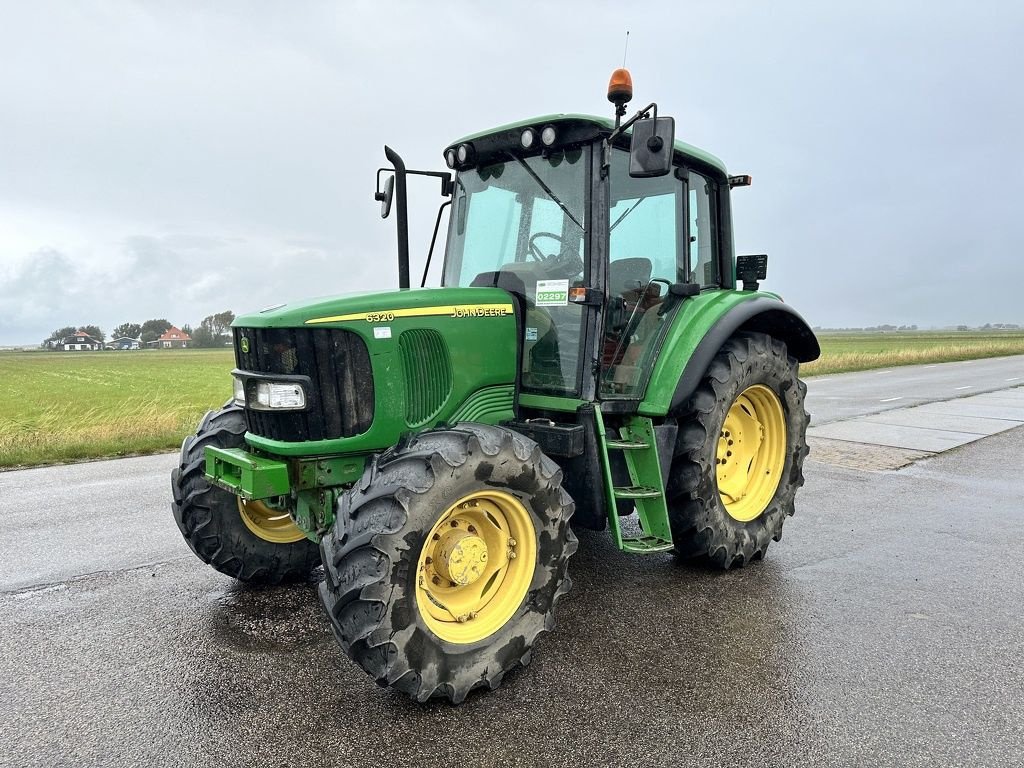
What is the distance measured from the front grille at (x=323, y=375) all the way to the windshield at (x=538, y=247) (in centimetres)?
98

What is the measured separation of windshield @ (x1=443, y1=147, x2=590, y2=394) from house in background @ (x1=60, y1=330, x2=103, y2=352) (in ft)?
345

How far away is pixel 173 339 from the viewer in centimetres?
11312

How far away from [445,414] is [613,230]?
4.42 ft

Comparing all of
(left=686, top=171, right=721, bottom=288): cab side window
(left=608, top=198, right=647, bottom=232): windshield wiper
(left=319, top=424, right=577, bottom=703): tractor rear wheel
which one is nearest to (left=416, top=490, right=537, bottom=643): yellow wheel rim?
(left=319, top=424, right=577, bottom=703): tractor rear wheel

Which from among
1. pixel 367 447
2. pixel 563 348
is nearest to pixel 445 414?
pixel 367 447

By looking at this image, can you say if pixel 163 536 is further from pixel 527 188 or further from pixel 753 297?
pixel 753 297

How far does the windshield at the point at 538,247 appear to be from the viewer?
12.1 feet

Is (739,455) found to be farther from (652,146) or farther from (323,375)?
(323,375)

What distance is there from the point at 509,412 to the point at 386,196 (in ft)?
5.20

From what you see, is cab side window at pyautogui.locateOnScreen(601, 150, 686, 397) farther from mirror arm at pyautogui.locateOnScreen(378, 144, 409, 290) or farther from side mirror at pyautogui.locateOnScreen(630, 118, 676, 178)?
mirror arm at pyautogui.locateOnScreen(378, 144, 409, 290)

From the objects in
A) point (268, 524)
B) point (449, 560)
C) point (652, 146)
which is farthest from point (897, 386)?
point (449, 560)

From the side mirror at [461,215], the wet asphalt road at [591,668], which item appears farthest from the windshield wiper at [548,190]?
the wet asphalt road at [591,668]

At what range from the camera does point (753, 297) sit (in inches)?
176

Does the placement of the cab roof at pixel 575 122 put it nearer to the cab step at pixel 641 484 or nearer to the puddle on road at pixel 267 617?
the cab step at pixel 641 484
